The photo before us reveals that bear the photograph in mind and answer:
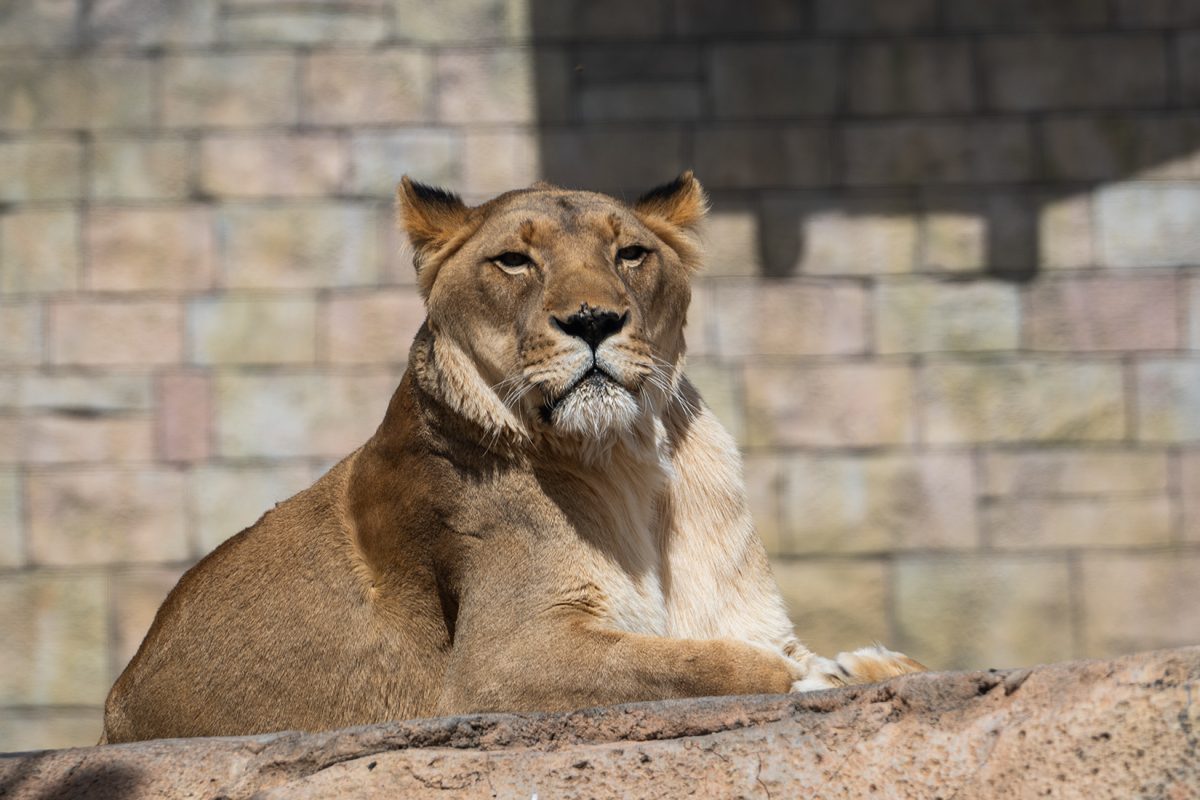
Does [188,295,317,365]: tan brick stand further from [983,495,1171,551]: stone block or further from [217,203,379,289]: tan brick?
[983,495,1171,551]: stone block

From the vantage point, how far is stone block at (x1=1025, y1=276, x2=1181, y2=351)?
8.09m

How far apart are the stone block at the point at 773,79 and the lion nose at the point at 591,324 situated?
4572 millimetres

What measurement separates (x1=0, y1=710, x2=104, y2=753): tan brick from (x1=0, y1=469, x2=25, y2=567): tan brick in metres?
0.76

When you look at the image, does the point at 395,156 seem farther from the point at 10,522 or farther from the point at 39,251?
the point at 10,522

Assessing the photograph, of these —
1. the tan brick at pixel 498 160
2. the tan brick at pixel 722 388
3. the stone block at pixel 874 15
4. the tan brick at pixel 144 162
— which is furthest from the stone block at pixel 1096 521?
the tan brick at pixel 144 162

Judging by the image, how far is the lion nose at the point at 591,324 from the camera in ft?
12.2

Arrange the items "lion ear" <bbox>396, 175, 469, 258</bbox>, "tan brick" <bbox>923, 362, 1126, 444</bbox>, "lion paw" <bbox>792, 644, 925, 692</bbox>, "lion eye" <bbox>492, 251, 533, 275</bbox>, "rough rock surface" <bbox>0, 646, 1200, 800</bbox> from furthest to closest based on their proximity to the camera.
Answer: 1. "tan brick" <bbox>923, 362, 1126, 444</bbox>
2. "lion ear" <bbox>396, 175, 469, 258</bbox>
3. "lion eye" <bbox>492, 251, 533, 275</bbox>
4. "lion paw" <bbox>792, 644, 925, 692</bbox>
5. "rough rock surface" <bbox>0, 646, 1200, 800</bbox>

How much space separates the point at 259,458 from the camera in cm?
803

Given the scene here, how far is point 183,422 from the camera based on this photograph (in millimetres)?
8031

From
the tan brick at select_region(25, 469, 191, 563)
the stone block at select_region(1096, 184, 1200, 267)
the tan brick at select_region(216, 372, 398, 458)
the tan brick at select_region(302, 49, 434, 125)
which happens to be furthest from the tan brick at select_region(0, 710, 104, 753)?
the stone block at select_region(1096, 184, 1200, 267)

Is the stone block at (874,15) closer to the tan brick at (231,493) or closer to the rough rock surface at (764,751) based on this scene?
the tan brick at (231,493)

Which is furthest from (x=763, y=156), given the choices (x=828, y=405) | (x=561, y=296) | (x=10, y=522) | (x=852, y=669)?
(x=852, y=669)

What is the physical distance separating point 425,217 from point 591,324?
0.81 m

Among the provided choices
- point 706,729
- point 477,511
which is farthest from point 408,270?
point 706,729
